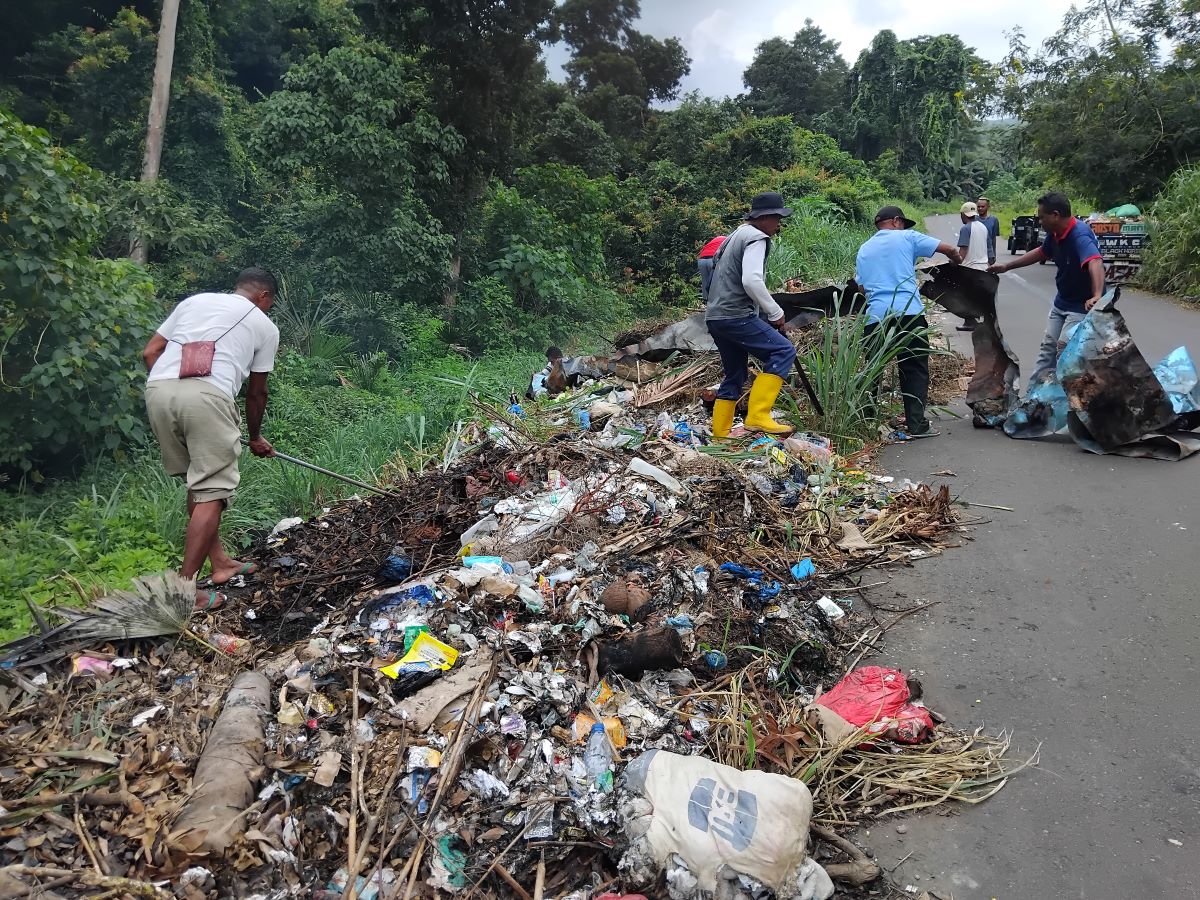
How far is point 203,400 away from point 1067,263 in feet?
19.3

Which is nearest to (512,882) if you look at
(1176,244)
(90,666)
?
(90,666)

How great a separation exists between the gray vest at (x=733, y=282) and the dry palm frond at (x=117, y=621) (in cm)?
380

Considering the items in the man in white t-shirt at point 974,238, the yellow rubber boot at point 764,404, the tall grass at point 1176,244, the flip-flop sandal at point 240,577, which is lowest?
the flip-flop sandal at point 240,577

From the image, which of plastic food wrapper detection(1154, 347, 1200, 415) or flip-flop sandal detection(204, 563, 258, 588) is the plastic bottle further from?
plastic food wrapper detection(1154, 347, 1200, 415)

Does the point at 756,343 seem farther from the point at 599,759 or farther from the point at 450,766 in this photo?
the point at 450,766

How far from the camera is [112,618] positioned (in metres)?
3.31

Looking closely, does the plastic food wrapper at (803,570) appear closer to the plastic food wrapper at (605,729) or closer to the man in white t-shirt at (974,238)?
the plastic food wrapper at (605,729)

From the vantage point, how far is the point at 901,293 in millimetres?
5895

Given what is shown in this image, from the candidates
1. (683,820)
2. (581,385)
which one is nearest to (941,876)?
(683,820)

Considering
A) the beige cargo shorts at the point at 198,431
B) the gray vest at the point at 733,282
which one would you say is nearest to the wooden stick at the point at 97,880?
the beige cargo shorts at the point at 198,431

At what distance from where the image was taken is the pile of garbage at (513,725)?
231cm

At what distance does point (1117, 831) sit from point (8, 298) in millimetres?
7171

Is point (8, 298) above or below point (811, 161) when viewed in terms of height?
below

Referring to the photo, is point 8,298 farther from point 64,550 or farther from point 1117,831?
point 1117,831
